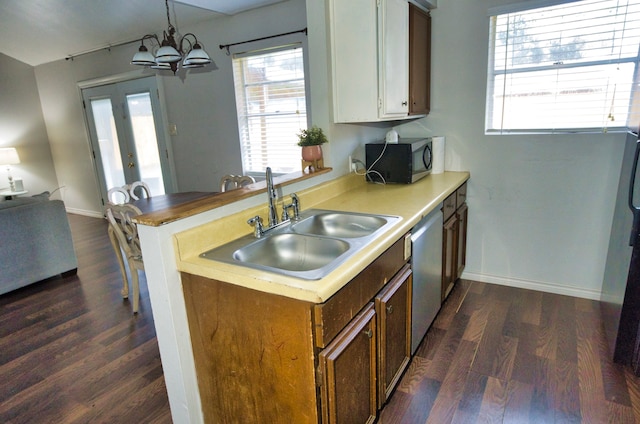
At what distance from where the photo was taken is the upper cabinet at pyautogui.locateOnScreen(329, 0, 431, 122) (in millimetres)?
2176

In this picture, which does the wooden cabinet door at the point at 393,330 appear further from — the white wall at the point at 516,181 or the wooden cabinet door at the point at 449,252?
the white wall at the point at 516,181

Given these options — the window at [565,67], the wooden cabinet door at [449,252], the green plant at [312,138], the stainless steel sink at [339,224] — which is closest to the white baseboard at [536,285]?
the wooden cabinet door at [449,252]

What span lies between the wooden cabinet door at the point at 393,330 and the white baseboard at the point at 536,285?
4.59ft

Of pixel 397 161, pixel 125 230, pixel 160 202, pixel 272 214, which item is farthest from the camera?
pixel 160 202

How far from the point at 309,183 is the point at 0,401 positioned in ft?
6.54

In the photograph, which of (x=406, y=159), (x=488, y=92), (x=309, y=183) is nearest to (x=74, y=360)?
(x=309, y=183)

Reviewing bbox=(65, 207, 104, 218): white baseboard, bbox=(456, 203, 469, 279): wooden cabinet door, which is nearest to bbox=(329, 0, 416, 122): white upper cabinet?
bbox=(456, 203, 469, 279): wooden cabinet door

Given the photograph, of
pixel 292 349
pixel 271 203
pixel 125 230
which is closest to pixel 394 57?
pixel 271 203

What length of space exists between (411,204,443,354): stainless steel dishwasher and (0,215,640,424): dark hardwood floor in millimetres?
219

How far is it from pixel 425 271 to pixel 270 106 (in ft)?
8.43

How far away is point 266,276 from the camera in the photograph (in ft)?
4.14

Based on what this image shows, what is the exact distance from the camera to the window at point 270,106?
3.75 m

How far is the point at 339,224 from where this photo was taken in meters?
2.00

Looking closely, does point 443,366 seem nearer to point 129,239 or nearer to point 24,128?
point 129,239
